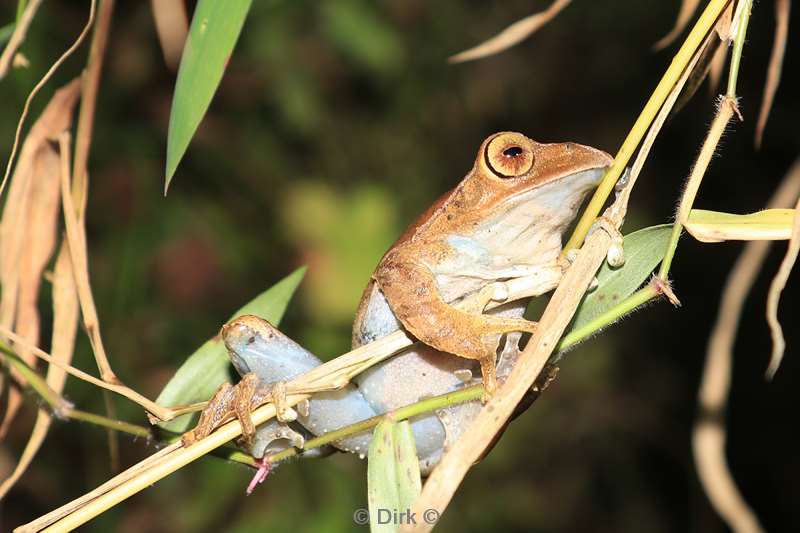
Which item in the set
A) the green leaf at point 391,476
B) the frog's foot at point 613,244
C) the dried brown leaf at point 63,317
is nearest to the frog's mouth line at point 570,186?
the frog's foot at point 613,244

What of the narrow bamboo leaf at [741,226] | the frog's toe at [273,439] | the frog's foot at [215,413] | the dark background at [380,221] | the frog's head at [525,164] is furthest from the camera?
the dark background at [380,221]

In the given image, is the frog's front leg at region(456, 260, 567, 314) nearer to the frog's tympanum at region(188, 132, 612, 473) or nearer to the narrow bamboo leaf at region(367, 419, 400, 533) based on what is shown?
the frog's tympanum at region(188, 132, 612, 473)

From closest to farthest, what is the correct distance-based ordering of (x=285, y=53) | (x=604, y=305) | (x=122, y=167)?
(x=604, y=305) → (x=122, y=167) → (x=285, y=53)

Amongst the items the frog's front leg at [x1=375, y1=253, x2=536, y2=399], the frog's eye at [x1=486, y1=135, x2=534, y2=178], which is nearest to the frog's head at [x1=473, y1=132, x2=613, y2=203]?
the frog's eye at [x1=486, y1=135, x2=534, y2=178]

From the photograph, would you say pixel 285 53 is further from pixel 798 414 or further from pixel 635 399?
pixel 798 414

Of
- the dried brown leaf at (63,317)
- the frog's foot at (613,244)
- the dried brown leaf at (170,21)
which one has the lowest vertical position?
the frog's foot at (613,244)

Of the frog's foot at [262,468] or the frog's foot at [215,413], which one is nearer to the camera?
the frog's foot at [215,413]

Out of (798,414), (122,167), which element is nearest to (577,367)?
(798,414)

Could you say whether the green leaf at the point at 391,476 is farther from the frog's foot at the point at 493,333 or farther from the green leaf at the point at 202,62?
the green leaf at the point at 202,62
